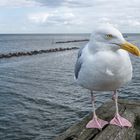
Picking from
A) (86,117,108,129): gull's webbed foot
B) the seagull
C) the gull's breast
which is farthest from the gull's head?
(86,117,108,129): gull's webbed foot

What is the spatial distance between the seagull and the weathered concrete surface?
115mm

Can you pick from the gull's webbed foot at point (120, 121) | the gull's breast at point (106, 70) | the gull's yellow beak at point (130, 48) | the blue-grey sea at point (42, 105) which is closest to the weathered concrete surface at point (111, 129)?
the gull's webbed foot at point (120, 121)

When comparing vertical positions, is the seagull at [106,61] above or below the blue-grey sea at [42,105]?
above

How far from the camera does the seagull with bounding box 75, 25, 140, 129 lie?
5.12 m

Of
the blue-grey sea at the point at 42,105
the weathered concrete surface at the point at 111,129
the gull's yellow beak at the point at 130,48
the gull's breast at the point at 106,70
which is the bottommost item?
the blue-grey sea at the point at 42,105

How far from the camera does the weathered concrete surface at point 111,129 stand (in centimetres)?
522

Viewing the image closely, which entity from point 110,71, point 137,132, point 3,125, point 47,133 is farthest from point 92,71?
point 3,125

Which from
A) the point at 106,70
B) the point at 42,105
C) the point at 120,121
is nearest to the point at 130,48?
the point at 106,70

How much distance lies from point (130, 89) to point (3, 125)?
1069cm

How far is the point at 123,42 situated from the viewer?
5078 mm

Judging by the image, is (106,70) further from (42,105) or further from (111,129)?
(42,105)

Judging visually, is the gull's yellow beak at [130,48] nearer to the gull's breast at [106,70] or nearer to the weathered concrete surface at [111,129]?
the gull's breast at [106,70]

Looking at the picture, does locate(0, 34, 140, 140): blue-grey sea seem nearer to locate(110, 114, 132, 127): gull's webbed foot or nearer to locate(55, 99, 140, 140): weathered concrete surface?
locate(55, 99, 140, 140): weathered concrete surface

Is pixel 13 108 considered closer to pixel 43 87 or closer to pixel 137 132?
pixel 43 87
